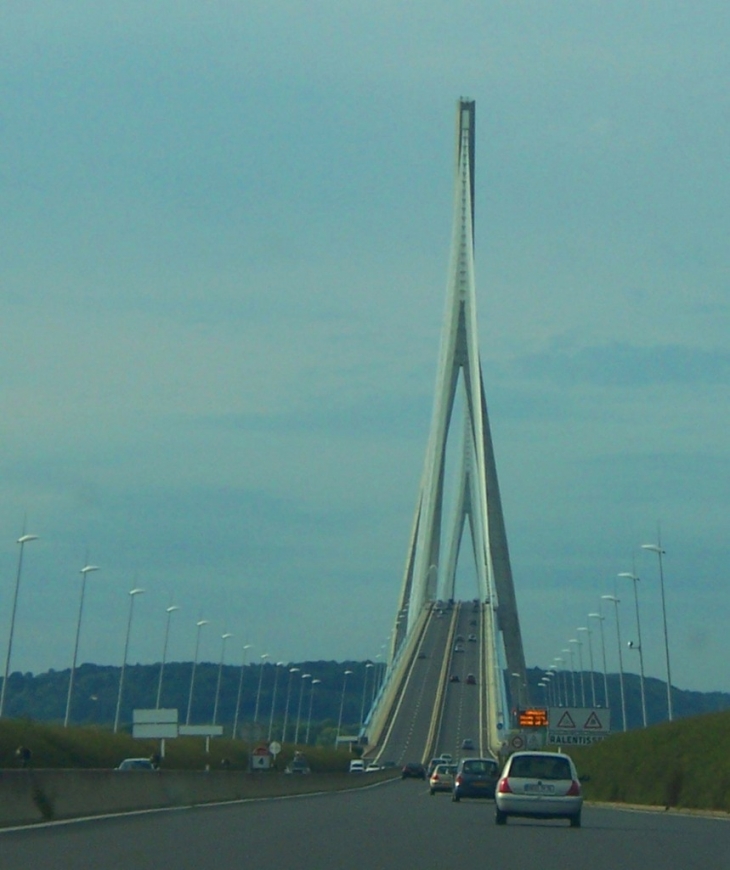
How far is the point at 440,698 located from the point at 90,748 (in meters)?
52.1

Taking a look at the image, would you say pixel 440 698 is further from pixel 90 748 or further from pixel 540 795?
pixel 540 795

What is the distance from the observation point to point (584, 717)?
57281 mm

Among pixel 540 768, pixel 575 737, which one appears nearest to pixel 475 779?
pixel 540 768

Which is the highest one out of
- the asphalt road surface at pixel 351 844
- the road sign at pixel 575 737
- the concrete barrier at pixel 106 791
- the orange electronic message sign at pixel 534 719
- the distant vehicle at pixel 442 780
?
the orange electronic message sign at pixel 534 719

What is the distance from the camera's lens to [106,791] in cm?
2473

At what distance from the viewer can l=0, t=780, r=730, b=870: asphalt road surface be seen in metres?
15.0

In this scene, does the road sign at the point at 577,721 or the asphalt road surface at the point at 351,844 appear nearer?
the asphalt road surface at the point at 351,844

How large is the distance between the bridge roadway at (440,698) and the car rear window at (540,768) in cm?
5831

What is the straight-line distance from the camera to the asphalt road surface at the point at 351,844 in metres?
15.0

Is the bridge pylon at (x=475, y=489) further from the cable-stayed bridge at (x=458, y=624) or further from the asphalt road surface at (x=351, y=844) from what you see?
the asphalt road surface at (x=351, y=844)

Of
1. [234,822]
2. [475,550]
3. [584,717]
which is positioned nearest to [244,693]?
[475,550]

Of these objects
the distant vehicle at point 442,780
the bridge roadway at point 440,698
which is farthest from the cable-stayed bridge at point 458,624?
the distant vehicle at point 442,780

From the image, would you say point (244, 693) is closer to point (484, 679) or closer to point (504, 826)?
point (484, 679)

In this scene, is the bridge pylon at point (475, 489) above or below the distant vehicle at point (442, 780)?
above
